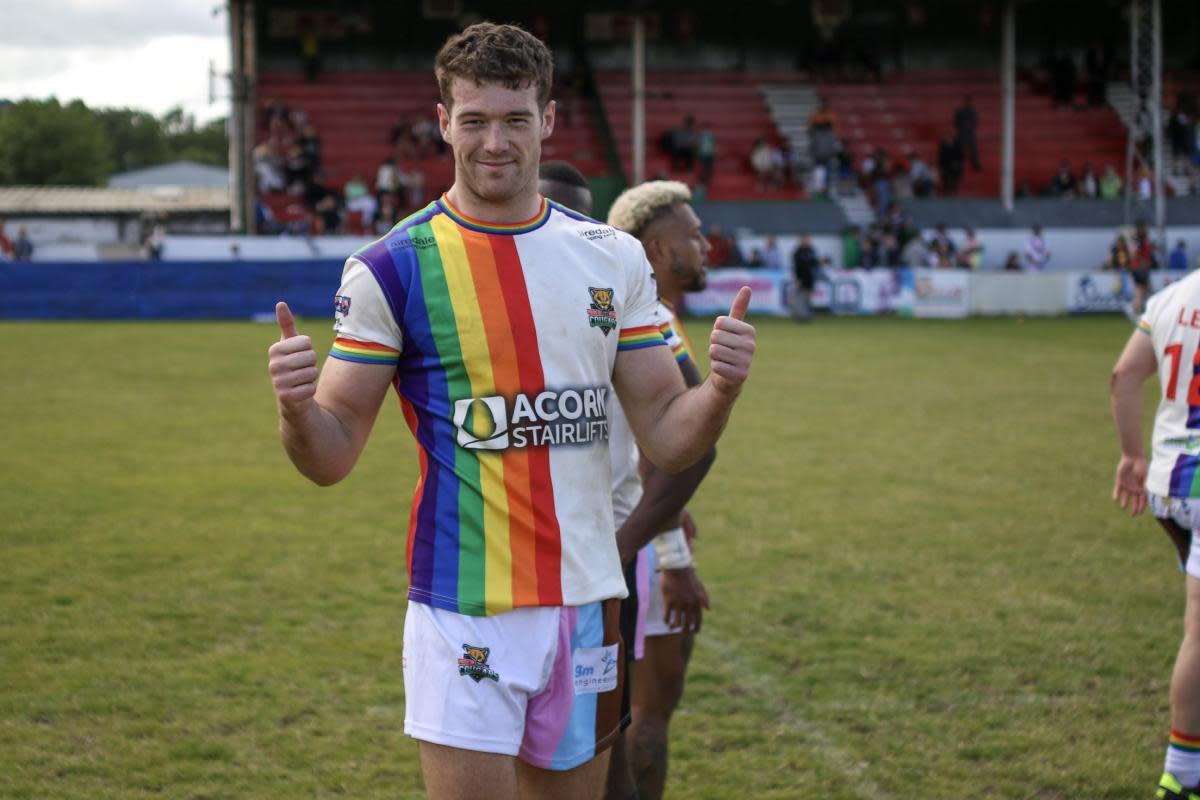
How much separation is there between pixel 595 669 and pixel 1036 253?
96.6 ft

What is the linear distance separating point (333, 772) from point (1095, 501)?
713 cm

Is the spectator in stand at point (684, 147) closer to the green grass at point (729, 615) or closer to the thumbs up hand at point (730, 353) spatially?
the green grass at point (729, 615)

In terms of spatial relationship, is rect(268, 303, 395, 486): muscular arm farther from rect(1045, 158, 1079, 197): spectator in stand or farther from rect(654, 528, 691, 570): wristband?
rect(1045, 158, 1079, 197): spectator in stand

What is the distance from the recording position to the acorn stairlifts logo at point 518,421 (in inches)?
116

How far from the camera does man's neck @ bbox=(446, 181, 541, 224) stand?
9.91ft

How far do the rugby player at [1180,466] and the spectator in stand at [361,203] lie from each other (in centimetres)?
2764

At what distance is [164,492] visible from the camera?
10.1 meters

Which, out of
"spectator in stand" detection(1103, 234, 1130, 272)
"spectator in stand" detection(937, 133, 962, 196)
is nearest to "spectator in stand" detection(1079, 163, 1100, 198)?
"spectator in stand" detection(937, 133, 962, 196)

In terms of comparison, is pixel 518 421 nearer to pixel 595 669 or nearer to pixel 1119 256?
pixel 595 669

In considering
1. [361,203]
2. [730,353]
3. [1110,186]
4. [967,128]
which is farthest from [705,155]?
[730,353]

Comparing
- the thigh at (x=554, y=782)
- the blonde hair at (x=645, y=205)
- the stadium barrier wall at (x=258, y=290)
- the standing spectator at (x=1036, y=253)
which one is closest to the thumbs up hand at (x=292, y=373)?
the thigh at (x=554, y=782)

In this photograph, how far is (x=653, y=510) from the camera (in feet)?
12.6

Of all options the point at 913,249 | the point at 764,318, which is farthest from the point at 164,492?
the point at 913,249

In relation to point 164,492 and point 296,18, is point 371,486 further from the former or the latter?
point 296,18
